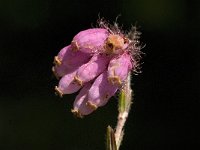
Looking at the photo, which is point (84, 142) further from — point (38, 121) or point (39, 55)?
point (39, 55)

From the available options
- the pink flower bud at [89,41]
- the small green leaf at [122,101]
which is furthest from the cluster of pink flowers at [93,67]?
the small green leaf at [122,101]

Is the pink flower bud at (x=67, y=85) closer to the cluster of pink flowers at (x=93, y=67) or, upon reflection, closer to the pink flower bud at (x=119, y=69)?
the cluster of pink flowers at (x=93, y=67)

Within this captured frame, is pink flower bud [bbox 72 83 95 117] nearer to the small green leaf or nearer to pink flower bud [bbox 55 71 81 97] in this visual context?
pink flower bud [bbox 55 71 81 97]

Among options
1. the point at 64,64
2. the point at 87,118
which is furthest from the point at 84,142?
the point at 64,64

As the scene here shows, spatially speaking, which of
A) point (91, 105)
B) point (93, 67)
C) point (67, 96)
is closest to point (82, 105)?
point (91, 105)

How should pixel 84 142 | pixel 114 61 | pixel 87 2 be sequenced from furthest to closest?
pixel 87 2 < pixel 84 142 < pixel 114 61

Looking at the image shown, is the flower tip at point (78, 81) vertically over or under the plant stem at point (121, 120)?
over

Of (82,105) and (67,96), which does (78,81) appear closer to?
(82,105)
